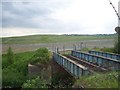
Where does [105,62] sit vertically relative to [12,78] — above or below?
above

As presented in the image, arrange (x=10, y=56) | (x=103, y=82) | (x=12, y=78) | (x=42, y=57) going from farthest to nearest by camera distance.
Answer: (x=10, y=56)
(x=12, y=78)
(x=42, y=57)
(x=103, y=82)

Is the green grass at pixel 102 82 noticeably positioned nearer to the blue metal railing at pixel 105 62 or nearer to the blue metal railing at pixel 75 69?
the blue metal railing at pixel 75 69

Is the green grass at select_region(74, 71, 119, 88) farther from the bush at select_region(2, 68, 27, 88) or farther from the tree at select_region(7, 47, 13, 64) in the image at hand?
the tree at select_region(7, 47, 13, 64)

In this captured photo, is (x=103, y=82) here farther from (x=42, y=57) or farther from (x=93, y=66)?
(x=42, y=57)

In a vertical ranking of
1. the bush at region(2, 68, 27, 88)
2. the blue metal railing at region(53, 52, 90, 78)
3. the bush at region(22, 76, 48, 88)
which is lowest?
the bush at region(2, 68, 27, 88)

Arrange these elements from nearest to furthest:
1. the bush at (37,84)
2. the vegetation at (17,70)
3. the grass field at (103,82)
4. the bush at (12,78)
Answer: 1. the grass field at (103,82)
2. the bush at (37,84)
3. the bush at (12,78)
4. the vegetation at (17,70)

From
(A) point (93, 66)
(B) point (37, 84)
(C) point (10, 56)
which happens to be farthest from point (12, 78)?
(A) point (93, 66)

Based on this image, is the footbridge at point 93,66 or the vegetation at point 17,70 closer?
the footbridge at point 93,66

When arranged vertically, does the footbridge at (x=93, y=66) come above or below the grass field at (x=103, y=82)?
below

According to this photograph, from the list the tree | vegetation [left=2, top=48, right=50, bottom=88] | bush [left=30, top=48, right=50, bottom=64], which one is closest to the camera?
vegetation [left=2, top=48, right=50, bottom=88]

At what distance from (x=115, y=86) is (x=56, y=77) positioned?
46.3 feet

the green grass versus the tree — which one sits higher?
the green grass

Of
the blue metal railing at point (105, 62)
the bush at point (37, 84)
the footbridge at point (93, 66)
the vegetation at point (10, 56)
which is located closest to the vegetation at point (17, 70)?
the vegetation at point (10, 56)

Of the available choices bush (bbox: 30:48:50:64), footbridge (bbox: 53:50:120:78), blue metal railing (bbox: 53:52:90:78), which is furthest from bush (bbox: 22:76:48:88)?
blue metal railing (bbox: 53:52:90:78)
